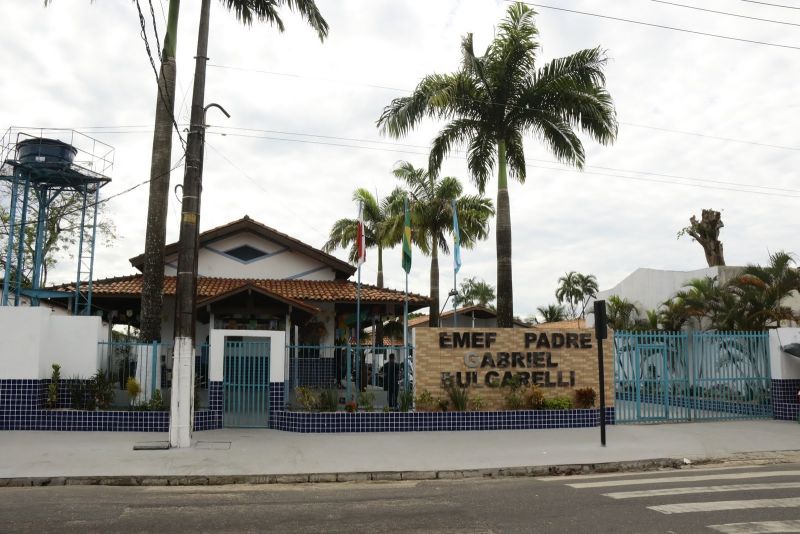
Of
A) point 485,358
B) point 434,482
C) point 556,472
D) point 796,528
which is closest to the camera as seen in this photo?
point 796,528

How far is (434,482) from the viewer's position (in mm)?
9641

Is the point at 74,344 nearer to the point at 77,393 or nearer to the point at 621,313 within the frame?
the point at 77,393

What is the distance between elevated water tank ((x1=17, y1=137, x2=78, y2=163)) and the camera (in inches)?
728

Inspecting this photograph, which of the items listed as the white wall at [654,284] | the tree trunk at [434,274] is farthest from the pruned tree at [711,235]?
the tree trunk at [434,274]

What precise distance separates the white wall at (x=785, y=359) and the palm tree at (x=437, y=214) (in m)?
15.3

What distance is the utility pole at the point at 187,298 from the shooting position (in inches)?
461

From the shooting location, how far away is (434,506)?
25.2 feet

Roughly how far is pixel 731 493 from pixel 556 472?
2.85m

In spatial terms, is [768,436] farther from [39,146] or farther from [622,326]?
[39,146]

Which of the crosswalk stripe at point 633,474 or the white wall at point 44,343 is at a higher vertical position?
the white wall at point 44,343

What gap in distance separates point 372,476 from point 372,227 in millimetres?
29944

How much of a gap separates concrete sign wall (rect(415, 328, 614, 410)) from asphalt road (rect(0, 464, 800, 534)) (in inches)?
213

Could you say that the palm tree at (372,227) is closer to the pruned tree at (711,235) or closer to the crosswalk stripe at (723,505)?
the pruned tree at (711,235)

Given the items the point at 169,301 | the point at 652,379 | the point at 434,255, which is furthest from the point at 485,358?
the point at 434,255
